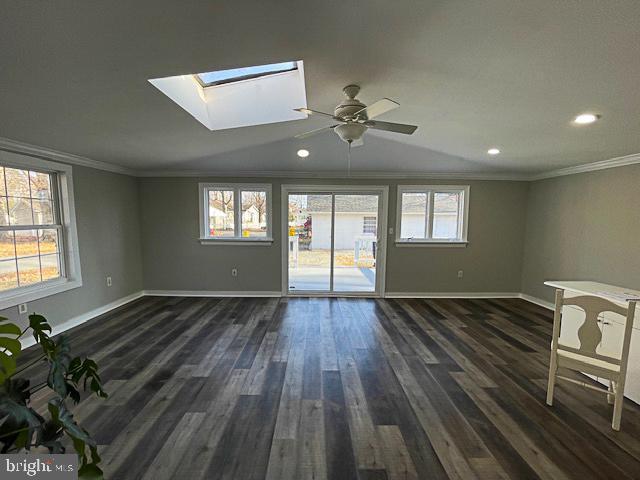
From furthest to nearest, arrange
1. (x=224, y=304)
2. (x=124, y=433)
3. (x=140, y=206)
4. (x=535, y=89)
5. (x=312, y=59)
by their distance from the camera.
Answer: (x=140, y=206) → (x=224, y=304) → (x=535, y=89) → (x=312, y=59) → (x=124, y=433)

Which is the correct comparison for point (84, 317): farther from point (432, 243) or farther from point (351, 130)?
point (432, 243)

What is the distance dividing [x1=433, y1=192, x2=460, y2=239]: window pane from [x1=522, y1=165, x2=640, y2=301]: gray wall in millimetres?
1248

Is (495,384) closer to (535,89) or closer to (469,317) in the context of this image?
(469,317)

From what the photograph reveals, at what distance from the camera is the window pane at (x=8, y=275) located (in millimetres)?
3010

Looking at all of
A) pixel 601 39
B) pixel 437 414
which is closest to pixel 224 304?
pixel 437 414

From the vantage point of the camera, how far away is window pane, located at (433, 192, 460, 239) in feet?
17.0

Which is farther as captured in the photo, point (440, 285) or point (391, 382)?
point (440, 285)

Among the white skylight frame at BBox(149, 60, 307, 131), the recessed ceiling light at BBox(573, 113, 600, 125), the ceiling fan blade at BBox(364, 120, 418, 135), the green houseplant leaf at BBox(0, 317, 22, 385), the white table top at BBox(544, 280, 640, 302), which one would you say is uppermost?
the white skylight frame at BBox(149, 60, 307, 131)

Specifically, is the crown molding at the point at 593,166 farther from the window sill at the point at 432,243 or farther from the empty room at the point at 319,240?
the window sill at the point at 432,243

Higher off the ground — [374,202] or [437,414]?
[374,202]

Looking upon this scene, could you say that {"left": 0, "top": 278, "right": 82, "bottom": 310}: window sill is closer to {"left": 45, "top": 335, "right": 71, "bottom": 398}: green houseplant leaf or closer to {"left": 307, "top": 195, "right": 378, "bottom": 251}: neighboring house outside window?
{"left": 45, "top": 335, "right": 71, "bottom": 398}: green houseplant leaf

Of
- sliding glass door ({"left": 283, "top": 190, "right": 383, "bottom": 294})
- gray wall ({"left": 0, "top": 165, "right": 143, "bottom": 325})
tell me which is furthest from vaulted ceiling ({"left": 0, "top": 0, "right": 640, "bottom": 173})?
sliding glass door ({"left": 283, "top": 190, "right": 383, "bottom": 294})

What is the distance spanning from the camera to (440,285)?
5238 millimetres

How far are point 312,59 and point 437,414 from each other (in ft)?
9.18
